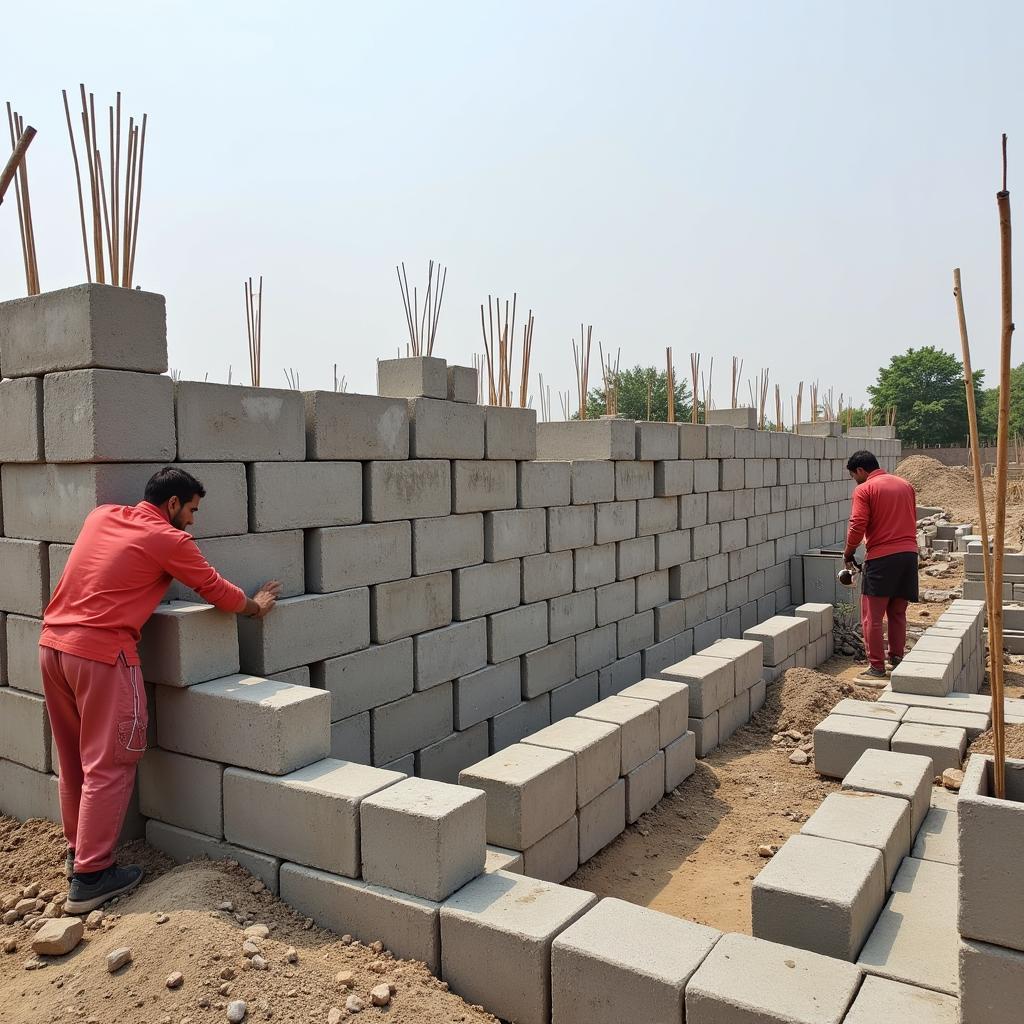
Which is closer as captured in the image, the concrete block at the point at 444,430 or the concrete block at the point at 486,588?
the concrete block at the point at 444,430

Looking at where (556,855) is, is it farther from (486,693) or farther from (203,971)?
(203,971)

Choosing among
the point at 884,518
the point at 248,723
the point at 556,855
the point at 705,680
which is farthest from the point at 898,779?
the point at 884,518

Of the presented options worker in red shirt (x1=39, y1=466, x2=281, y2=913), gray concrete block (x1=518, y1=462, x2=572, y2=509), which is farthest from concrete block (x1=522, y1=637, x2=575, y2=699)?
worker in red shirt (x1=39, y1=466, x2=281, y2=913)

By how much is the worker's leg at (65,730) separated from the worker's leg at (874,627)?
22.7 ft

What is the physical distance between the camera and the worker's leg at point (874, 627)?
27.2 feet

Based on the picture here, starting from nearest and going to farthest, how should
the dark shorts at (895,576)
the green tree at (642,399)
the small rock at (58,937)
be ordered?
1. the small rock at (58,937)
2. the dark shorts at (895,576)
3. the green tree at (642,399)

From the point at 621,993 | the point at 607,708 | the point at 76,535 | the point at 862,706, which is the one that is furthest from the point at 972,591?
the point at 76,535

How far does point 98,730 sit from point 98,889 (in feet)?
1.97

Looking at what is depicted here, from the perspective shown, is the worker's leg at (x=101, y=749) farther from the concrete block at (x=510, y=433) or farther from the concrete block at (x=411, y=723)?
the concrete block at (x=510, y=433)

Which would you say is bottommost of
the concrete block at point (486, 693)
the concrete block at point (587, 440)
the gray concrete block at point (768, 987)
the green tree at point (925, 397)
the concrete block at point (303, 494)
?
the gray concrete block at point (768, 987)

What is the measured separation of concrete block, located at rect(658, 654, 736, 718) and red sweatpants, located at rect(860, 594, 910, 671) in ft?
7.34

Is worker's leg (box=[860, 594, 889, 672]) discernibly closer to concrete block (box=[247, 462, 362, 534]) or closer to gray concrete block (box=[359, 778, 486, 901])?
concrete block (box=[247, 462, 362, 534])

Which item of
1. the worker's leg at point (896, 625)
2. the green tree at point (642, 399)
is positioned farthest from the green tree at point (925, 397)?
the worker's leg at point (896, 625)

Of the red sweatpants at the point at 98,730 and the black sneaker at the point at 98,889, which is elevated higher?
the red sweatpants at the point at 98,730
